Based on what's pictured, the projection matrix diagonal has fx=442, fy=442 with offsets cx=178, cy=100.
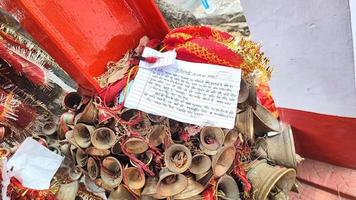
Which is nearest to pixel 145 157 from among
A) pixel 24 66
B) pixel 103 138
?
pixel 103 138

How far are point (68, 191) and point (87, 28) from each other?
0.70 metres

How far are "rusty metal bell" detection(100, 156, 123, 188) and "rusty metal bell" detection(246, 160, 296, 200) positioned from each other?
1.70 feet

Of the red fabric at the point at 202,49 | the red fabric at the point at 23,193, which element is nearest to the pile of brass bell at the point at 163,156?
the red fabric at the point at 202,49

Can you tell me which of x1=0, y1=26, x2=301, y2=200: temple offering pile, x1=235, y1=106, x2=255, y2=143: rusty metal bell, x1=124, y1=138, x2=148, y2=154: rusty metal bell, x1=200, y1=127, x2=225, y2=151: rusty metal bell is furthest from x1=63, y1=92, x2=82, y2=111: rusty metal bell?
x1=235, y1=106, x2=255, y2=143: rusty metal bell

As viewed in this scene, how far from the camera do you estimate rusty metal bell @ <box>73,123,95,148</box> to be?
1.69 metres

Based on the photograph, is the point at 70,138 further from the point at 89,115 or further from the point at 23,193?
the point at 23,193

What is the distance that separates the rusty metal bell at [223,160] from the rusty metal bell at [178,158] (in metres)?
0.10

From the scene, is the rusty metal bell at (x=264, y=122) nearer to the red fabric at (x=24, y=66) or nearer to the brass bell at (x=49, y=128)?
the brass bell at (x=49, y=128)

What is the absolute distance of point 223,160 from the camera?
1671 millimetres

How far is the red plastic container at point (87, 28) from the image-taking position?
1.60m

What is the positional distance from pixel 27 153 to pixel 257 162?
981mm

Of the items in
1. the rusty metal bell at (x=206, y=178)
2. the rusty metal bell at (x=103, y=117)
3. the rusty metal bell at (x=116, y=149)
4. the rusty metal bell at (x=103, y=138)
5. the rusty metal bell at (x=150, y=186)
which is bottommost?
the rusty metal bell at (x=206, y=178)

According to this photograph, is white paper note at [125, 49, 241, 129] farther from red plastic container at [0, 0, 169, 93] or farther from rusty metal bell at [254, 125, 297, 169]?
rusty metal bell at [254, 125, 297, 169]

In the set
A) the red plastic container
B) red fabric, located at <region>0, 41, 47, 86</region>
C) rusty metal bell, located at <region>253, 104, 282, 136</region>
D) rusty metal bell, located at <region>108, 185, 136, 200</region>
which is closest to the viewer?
the red plastic container
